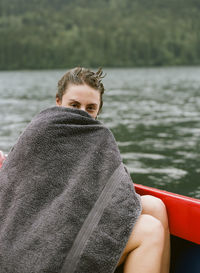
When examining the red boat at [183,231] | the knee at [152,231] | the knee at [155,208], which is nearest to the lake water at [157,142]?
the red boat at [183,231]

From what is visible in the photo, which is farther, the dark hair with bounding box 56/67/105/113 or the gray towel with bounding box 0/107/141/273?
the dark hair with bounding box 56/67/105/113

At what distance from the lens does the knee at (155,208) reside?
6.82 ft

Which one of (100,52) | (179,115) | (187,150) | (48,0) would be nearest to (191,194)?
(187,150)

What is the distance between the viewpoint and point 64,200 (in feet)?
5.48

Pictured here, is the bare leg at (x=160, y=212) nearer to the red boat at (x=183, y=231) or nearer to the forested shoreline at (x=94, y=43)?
the red boat at (x=183, y=231)

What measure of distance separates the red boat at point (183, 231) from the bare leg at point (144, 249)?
47 cm

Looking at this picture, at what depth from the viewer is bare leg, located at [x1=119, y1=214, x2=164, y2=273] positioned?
166 centimetres

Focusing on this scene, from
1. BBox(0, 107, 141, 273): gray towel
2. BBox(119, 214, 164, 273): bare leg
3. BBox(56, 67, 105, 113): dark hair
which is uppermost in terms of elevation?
BBox(56, 67, 105, 113): dark hair

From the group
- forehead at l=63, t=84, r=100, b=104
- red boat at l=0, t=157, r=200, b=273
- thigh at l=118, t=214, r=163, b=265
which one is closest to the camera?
thigh at l=118, t=214, r=163, b=265

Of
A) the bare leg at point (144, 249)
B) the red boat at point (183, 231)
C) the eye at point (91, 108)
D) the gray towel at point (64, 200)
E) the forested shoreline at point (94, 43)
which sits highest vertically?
the eye at point (91, 108)

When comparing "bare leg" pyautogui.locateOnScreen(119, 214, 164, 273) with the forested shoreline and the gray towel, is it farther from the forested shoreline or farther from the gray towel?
the forested shoreline

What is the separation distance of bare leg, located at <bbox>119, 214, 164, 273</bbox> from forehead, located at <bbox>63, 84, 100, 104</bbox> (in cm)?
87

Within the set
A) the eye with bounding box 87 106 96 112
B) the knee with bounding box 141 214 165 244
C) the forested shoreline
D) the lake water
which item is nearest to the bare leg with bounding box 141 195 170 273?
the knee with bounding box 141 214 165 244

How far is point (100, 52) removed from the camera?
302ft
